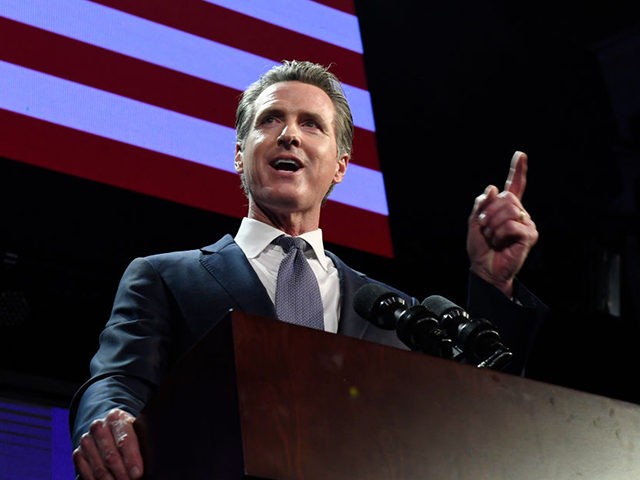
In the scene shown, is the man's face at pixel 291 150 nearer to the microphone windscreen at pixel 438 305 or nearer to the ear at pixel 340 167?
the ear at pixel 340 167

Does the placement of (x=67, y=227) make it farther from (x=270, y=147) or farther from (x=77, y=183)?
(x=270, y=147)

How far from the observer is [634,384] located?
359 cm

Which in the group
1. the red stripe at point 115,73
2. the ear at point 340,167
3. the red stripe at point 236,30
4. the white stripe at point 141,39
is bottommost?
the ear at point 340,167

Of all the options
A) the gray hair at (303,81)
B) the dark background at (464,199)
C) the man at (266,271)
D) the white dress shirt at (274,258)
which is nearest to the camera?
the man at (266,271)

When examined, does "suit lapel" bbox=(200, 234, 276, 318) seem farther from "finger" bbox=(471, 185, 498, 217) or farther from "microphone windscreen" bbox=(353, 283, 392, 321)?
"finger" bbox=(471, 185, 498, 217)

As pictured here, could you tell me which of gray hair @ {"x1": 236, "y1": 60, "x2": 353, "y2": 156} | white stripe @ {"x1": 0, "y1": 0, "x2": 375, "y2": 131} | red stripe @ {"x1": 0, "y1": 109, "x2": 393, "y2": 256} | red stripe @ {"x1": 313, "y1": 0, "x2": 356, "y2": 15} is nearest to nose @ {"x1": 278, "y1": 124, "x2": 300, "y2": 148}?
gray hair @ {"x1": 236, "y1": 60, "x2": 353, "y2": 156}

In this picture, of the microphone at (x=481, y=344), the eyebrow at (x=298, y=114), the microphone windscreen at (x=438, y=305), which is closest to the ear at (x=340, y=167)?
the eyebrow at (x=298, y=114)

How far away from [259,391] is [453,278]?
7.70ft

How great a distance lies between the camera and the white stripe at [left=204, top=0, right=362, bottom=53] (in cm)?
282

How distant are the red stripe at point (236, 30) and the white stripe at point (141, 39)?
0.02 m

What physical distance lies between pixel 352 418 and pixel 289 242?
0.81 meters

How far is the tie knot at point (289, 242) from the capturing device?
176 centimetres

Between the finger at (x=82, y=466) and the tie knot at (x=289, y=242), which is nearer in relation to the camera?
the finger at (x=82, y=466)

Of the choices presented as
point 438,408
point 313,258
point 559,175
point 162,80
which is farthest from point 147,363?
point 559,175
